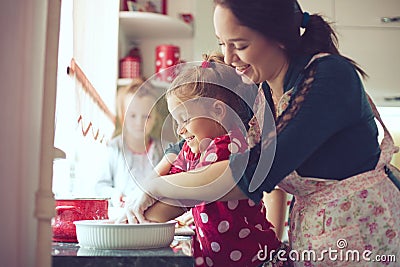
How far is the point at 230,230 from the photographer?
2.48 feet

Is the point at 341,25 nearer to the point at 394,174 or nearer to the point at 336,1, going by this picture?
the point at 336,1

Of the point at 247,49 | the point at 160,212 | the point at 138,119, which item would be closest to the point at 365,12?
Answer: the point at 138,119

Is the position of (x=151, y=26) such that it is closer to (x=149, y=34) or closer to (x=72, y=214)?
(x=149, y=34)

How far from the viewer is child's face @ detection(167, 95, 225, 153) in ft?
2.54

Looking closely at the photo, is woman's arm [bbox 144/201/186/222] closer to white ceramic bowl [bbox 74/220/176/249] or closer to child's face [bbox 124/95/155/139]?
white ceramic bowl [bbox 74/220/176/249]

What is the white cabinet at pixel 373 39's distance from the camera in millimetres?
1647

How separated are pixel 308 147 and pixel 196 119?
177 millimetres

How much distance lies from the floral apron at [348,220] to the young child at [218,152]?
0.06 m

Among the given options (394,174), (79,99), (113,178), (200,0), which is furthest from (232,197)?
(113,178)

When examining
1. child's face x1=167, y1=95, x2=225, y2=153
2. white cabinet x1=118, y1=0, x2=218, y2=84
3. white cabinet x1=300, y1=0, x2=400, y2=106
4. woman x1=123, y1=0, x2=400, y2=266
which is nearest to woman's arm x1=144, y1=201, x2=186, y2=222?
woman x1=123, y1=0, x2=400, y2=266

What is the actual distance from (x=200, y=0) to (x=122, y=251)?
3.69ft

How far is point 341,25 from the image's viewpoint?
1.64m

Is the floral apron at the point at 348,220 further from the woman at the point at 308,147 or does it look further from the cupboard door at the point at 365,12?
the cupboard door at the point at 365,12

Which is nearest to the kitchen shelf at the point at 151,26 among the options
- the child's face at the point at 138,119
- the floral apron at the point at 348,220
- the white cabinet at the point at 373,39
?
the child's face at the point at 138,119
